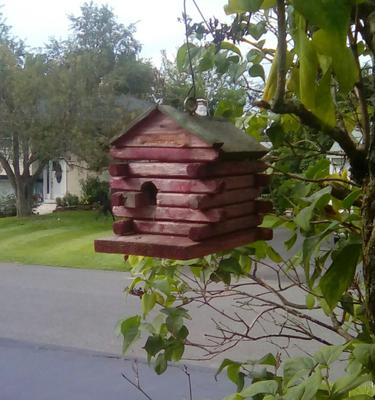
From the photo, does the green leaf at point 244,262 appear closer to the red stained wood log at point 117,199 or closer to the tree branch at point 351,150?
the red stained wood log at point 117,199

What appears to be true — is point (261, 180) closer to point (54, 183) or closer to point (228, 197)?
point (228, 197)

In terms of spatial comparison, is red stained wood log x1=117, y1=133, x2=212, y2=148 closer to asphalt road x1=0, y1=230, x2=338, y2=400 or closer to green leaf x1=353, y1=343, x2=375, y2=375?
green leaf x1=353, y1=343, x2=375, y2=375

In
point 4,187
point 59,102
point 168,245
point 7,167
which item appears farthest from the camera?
point 4,187

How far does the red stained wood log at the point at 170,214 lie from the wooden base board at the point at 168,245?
3 cm

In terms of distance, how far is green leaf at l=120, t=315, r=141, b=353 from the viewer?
42.8 inches

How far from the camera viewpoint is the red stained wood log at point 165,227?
37.6 inches

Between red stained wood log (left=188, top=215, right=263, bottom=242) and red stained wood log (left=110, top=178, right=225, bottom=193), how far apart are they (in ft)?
0.18

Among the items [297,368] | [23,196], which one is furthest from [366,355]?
[23,196]

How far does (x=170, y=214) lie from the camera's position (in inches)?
38.9

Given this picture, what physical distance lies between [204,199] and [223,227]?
0.06m

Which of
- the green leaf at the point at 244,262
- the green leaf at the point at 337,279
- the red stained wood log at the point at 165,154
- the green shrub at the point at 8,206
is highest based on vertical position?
the red stained wood log at the point at 165,154

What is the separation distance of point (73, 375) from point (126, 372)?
0.29m

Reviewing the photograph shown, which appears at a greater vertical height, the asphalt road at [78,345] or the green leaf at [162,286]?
the green leaf at [162,286]

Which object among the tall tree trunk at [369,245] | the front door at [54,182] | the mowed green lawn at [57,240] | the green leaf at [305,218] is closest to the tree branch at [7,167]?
the mowed green lawn at [57,240]
